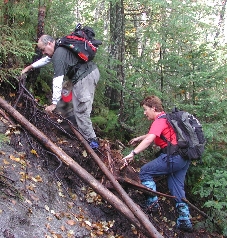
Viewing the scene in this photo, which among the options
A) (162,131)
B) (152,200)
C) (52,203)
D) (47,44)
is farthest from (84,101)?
(152,200)

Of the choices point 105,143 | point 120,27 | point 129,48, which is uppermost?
point 120,27

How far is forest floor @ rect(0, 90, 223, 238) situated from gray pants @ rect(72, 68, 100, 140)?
462 millimetres

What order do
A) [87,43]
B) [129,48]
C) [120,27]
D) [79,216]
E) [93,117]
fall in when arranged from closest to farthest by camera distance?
[79,216] < [87,43] < [93,117] < [120,27] < [129,48]

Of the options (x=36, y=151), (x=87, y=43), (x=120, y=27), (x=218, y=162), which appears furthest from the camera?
(x=120, y=27)

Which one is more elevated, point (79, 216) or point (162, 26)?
point (162, 26)

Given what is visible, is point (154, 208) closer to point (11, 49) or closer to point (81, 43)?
point (81, 43)

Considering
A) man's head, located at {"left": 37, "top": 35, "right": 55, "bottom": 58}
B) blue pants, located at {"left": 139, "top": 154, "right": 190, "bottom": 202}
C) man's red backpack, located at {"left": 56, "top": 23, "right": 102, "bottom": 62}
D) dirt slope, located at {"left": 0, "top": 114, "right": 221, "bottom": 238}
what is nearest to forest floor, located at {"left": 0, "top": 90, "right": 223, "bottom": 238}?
dirt slope, located at {"left": 0, "top": 114, "right": 221, "bottom": 238}

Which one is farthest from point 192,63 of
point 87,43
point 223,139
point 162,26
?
point 87,43

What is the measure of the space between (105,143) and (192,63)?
8.73 ft

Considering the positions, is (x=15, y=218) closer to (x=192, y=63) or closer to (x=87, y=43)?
(x=87, y=43)

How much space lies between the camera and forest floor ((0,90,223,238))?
4.18 meters

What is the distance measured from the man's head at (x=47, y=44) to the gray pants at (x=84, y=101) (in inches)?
33.1

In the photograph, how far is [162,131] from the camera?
5.67 meters

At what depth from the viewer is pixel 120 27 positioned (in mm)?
8773
